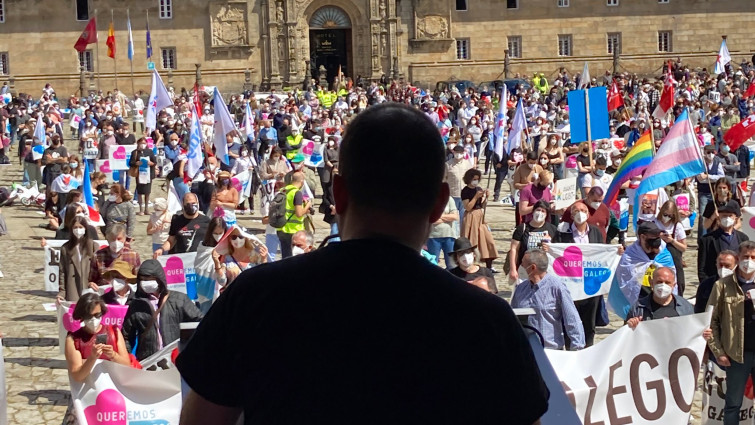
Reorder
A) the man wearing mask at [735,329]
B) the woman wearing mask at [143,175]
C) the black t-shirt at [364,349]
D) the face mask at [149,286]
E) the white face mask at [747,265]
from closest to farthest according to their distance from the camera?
Result: the black t-shirt at [364,349] < the man wearing mask at [735,329] < the white face mask at [747,265] < the face mask at [149,286] < the woman wearing mask at [143,175]

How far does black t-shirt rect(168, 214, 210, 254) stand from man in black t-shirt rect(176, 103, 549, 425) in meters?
11.0

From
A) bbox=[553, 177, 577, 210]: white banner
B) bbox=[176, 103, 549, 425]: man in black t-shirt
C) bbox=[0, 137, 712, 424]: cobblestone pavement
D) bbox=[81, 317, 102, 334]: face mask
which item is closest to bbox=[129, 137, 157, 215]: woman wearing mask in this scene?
bbox=[0, 137, 712, 424]: cobblestone pavement

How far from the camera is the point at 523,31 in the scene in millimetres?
62844

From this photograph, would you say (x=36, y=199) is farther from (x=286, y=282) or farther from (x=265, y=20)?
(x=265, y=20)

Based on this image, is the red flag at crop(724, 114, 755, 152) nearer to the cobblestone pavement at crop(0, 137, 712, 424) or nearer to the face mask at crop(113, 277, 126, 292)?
the cobblestone pavement at crop(0, 137, 712, 424)

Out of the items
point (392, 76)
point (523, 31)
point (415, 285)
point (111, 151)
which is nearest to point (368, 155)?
point (415, 285)

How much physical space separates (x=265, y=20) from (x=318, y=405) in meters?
58.9

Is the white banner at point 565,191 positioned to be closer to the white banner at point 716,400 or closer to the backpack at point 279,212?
the backpack at point 279,212

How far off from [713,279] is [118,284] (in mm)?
4962

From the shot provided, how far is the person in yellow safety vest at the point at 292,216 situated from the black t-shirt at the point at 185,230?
170cm

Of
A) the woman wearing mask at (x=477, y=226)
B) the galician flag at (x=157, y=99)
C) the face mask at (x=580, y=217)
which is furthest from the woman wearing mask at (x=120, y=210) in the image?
the galician flag at (x=157, y=99)

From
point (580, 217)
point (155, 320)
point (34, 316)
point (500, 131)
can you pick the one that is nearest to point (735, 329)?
point (580, 217)

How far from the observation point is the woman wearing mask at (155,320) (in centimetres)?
997

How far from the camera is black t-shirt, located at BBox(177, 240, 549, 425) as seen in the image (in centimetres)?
249
